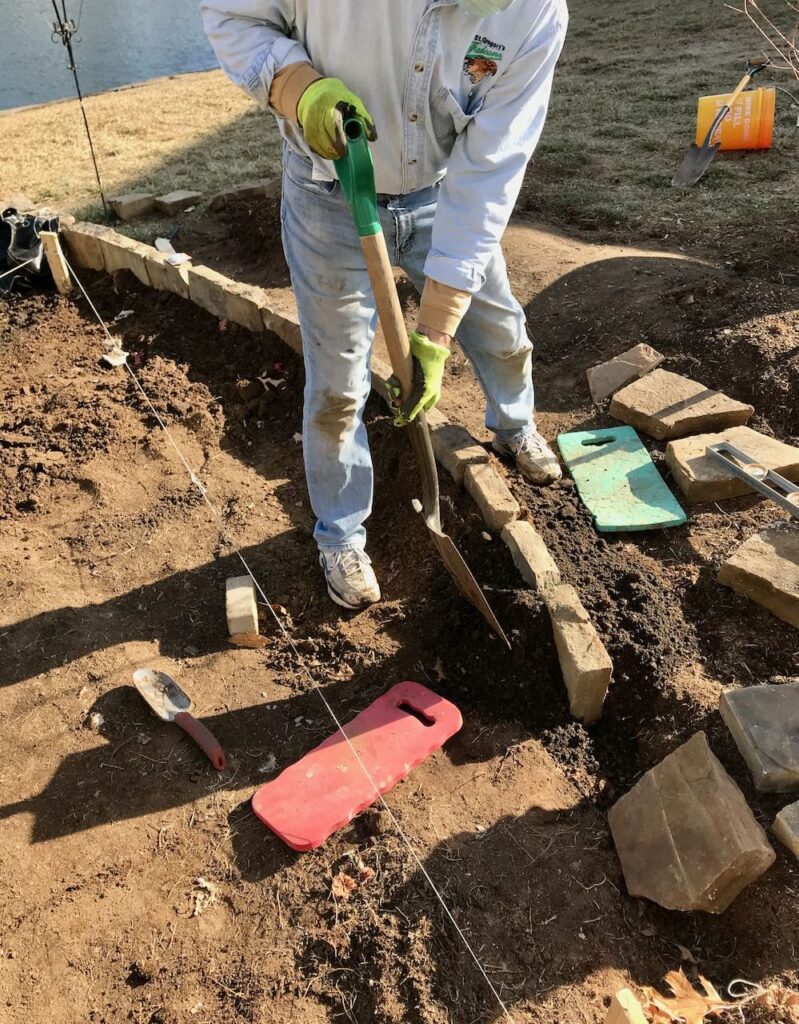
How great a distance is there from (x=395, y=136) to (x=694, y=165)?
13.7ft

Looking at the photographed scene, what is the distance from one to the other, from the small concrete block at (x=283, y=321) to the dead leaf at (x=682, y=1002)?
314cm

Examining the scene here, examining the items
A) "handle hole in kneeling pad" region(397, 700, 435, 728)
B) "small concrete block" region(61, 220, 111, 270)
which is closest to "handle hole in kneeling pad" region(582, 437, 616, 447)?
"handle hole in kneeling pad" region(397, 700, 435, 728)

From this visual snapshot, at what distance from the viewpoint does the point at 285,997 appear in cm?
196

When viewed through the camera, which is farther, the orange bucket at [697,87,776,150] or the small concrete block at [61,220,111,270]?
the orange bucket at [697,87,776,150]

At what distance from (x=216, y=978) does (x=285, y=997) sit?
18cm

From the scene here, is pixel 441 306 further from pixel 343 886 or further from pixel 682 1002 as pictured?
pixel 682 1002

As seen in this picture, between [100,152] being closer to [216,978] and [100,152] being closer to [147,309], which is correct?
[147,309]

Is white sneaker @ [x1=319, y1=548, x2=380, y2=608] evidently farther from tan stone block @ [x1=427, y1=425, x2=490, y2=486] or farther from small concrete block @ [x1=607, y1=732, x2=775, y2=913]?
small concrete block @ [x1=607, y1=732, x2=775, y2=913]

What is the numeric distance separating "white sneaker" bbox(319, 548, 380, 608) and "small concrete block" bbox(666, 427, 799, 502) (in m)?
1.26

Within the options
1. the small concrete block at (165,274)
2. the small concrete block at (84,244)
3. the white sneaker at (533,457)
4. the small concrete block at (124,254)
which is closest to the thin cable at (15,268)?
the small concrete block at (84,244)

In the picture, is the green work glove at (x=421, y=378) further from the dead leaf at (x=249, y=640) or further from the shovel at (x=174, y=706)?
the shovel at (x=174, y=706)

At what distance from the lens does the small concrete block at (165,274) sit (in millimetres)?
4660

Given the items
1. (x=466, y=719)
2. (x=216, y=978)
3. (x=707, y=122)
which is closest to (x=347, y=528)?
(x=466, y=719)

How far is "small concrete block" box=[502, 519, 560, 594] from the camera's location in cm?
271
